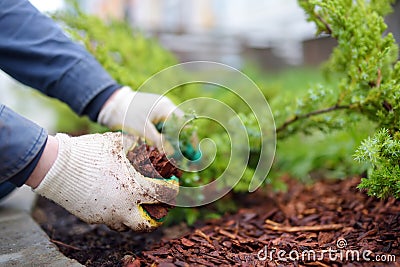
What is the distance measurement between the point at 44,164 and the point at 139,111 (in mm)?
565

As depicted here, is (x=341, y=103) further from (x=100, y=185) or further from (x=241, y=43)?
(x=241, y=43)

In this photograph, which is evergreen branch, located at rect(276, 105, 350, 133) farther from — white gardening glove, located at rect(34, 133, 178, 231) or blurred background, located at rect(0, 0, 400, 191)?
blurred background, located at rect(0, 0, 400, 191)

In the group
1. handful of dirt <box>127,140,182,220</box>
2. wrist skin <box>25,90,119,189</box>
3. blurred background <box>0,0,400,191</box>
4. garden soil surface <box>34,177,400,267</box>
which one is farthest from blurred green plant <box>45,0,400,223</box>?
blurred background <box>0,0,400,191</box>

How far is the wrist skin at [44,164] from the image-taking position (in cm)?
124

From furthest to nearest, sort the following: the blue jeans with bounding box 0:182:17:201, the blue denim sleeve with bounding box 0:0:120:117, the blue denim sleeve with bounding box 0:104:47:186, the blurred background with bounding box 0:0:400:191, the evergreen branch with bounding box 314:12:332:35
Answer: the blurred background with bounding box 0:0:400:191 → the blue jeans with bounding box 0:182:17:201 → the blue denim sleeve with bounding box 0:0:120:117 → the evergreen branch with bounding box 314:12:332:35 → the blue denim sleeve with bounding box 0:104:47:186

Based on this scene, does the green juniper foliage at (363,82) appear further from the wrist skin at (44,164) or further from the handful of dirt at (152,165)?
the wrist skin at (44,164)

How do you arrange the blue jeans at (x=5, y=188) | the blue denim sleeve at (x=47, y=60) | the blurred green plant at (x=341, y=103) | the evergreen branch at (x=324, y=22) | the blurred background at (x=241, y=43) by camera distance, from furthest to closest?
the blurred background at (x=241, y=43) → the blue jeans at (x=5, y=188) → the blue denim sleeve at (x=47, y=60) → the evergreen branch at (x=324, y=22) → the blurred green plant at (x=341, y=103)

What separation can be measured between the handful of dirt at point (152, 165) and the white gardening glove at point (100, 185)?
0.02m

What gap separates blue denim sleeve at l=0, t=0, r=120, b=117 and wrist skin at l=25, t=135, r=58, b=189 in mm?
569

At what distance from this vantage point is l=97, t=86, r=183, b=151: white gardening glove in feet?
5.49

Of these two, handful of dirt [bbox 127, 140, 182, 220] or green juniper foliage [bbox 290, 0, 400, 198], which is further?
handful of dirt [bbox 127, 140, 182, 220]

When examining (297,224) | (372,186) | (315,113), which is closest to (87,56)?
(315,113)

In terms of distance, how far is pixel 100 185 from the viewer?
4.17 feet

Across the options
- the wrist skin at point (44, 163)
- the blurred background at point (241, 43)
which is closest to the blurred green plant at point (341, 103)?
the wrist skin at point (44, 163)
